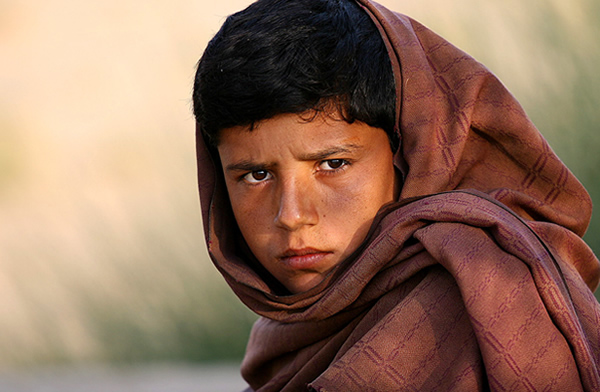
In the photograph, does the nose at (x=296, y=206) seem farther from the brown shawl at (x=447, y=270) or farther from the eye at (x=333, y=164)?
the brown shawl at (x=447, y=270)

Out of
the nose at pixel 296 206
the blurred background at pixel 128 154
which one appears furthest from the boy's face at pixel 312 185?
the blurred background at pixel 128 154

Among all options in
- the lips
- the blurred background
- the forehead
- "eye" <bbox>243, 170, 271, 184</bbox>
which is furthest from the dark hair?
the blurred background

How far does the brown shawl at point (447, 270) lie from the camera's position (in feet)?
4.94

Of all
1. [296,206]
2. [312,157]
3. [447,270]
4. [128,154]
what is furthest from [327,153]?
[128,154]

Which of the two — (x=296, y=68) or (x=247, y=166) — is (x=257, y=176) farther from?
(x=296, y=68)

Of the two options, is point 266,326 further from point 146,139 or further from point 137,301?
point 146,139

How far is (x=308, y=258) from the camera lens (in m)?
1.91

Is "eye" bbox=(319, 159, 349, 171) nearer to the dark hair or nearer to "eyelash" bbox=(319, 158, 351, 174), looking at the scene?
"eyelash" bbox=(319, 158, 351, 174)

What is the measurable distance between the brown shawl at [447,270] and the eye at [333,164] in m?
0.16

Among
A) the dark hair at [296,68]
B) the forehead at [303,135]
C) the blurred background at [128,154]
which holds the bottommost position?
the blurred background at [128,154]

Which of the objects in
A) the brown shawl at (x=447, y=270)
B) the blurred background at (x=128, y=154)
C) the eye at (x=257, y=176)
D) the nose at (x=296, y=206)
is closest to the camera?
the brown shawl at (x=447, y=270)

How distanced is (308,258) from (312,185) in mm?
197

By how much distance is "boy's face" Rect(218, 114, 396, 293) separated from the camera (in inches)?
73.1

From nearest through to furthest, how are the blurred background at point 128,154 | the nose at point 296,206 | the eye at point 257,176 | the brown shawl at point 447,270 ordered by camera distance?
the brown shawl at point 447,270
the nose at point 296,206
the eye at point 257,176
the blurred background at point 128,154
